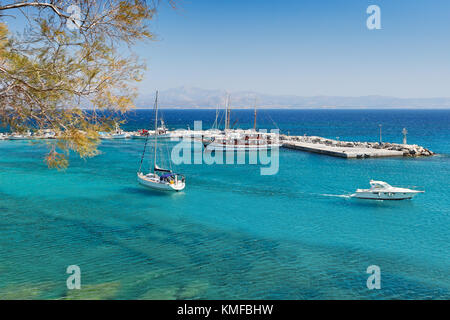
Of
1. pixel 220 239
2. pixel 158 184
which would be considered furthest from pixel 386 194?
pixel 158 184

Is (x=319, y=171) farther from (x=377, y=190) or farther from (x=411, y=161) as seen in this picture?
(x=411, y=161)

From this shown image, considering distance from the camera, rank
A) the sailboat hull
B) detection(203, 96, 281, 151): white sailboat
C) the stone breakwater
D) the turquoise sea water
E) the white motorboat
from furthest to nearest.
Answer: detection(203, 96, 281, 151): white sailboat → the stone breakwater → the sailboat hull → the white motorboat → the turquoise sea water

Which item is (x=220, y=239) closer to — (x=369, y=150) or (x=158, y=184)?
(x=158, y=184)

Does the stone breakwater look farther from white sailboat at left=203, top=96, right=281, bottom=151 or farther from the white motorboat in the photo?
the white motorboat

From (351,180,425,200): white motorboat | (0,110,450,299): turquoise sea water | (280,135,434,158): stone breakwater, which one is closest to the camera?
(0,110,450,299): turquoise sea water

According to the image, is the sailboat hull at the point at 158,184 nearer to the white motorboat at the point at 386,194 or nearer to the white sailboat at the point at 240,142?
the white motorboat at the point at 386,194

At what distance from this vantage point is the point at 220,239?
16.8 meters

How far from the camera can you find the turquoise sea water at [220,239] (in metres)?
12.2

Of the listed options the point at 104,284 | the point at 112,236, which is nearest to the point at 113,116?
the point at 104,284

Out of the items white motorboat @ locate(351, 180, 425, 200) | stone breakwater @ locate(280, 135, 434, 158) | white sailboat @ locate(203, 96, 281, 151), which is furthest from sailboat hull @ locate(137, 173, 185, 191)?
stone breakwater @ locate(280, 135, 434, 158)

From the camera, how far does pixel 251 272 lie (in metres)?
13.2

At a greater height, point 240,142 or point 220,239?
point 240,142

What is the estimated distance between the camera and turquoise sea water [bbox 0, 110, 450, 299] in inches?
480

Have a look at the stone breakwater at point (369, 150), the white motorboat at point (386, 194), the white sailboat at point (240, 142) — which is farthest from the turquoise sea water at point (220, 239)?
the white sailboat at point (240, 142)
